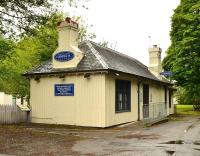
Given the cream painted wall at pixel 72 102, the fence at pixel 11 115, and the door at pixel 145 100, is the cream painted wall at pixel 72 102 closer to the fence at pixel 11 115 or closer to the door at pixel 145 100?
the fence at pixel 11 115

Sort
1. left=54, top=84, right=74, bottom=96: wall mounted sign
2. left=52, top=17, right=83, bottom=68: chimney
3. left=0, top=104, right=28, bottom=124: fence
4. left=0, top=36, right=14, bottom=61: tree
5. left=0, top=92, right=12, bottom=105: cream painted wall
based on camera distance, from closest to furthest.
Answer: left=0, top=36, right=14, bottom=61: tree < left=54, top=84, right=74, bottom=96: wall mounted sign < left=52, top=17, right=83, bottom=68: chimney < left=0, top=104, right=28, bottom=124: fence < left=0, top=92, right=12, bottom=105: cream painted wall

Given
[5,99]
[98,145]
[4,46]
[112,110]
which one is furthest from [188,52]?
[98,145]

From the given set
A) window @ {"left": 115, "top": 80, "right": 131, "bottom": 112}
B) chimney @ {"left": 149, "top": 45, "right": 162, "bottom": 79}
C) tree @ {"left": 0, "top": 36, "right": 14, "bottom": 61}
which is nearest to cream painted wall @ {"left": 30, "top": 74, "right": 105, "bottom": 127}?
window @ {"left": 115, "top": 80, "right": 131, "bottom": 112}

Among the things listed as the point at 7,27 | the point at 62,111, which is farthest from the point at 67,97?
the point at 7,27

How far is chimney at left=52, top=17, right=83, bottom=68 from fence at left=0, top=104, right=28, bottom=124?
13.7 feet

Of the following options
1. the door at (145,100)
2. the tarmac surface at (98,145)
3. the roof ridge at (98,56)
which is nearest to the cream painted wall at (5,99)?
the door at (145,100)

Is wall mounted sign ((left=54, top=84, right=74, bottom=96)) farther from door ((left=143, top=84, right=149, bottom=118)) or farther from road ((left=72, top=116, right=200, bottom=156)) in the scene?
door ((left=143, top=84, right=149, bottom=118))

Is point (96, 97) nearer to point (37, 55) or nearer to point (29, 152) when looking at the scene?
point (29, 152)

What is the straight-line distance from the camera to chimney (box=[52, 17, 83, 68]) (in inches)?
915

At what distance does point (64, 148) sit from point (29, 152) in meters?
1.43

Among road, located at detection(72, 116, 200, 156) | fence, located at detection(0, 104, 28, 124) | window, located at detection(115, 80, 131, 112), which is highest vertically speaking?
window, located at detection(115, 80, 131, 112)

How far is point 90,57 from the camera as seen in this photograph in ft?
77.0

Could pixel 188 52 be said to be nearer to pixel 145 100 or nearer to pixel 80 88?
pixel 145 100

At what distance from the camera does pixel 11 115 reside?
24578 mm
